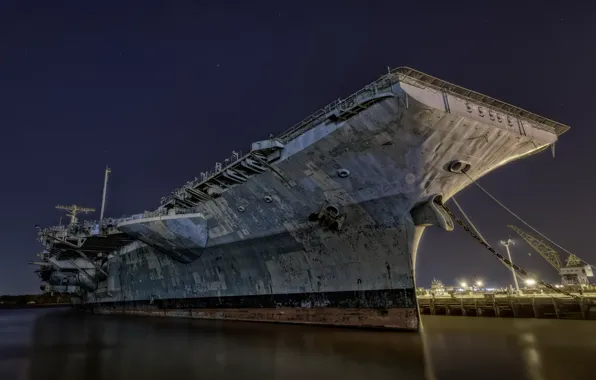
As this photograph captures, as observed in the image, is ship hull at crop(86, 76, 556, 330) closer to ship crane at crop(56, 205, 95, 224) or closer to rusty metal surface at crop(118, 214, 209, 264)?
rusty metal surface at crop(118, 214, 209, 264)

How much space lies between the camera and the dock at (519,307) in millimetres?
16969

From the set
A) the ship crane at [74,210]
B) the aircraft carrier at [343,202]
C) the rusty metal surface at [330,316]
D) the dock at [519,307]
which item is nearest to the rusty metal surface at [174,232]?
the aircraft carrier at [343,202]

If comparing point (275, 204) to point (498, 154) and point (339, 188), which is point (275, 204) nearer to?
point (339, 188)

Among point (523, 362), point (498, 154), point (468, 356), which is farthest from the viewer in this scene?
point (498, 154)

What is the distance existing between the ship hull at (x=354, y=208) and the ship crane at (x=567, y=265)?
1011 inches

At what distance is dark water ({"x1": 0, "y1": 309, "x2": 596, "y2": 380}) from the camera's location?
6.92 meters

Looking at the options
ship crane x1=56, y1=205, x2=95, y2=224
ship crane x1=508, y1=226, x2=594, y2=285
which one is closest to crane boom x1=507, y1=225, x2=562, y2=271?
ship crane x1=508, y1=226, x2=594, y2=285

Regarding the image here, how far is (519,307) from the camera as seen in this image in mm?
19359

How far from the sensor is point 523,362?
7.74 meters

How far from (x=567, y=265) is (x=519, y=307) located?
2471cm

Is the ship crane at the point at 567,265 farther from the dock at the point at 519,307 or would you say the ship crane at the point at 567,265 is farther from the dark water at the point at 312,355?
the dark water at the point at 312,355

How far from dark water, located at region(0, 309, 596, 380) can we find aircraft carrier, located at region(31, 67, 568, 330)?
201cm

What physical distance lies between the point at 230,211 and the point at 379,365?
32.4ft

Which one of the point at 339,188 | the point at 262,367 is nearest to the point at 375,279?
the point at 339,188
